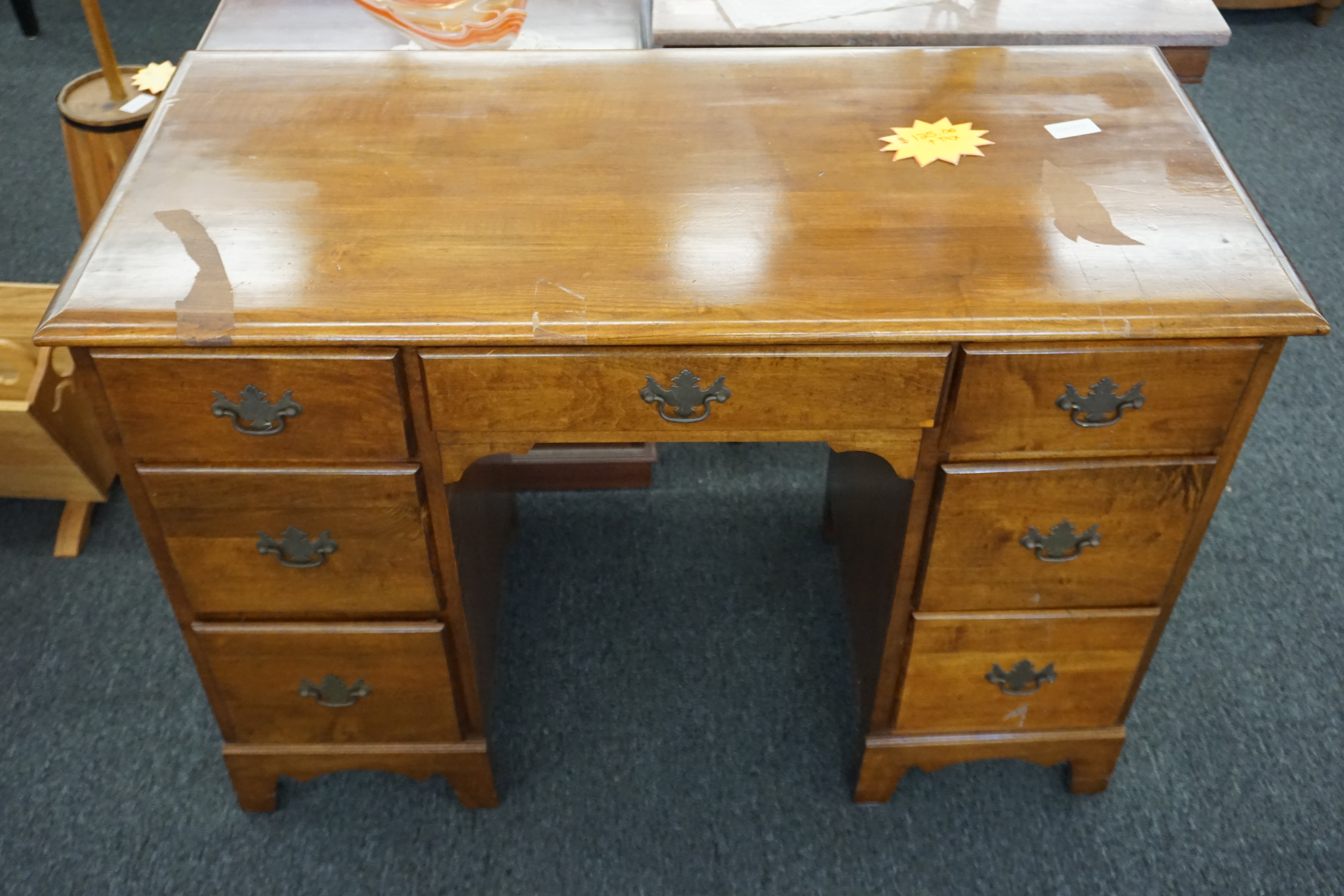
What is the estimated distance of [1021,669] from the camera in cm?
139

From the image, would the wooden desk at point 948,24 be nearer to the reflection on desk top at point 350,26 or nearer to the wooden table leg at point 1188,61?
the wooden table leg at point 1188,61

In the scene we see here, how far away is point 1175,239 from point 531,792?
1.12 m

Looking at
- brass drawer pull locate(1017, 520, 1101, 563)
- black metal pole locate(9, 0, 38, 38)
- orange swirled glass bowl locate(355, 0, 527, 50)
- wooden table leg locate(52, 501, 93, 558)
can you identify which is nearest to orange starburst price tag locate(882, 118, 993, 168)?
brass drawer pull locate(1017, 520, 1101, 563)

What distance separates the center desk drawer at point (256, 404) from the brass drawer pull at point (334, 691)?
0.35 m

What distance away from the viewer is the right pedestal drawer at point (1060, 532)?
1.19 m

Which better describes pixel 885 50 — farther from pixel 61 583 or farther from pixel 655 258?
pixel 61 583

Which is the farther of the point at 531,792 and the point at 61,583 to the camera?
the point at 61,583

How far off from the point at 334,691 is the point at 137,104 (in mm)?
1188

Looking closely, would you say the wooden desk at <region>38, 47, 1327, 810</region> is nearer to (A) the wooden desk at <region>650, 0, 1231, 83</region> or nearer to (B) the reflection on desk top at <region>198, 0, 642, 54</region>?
(A) the wooden desk at <region>650, 0, 1231, 83</region>

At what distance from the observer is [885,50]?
4.65 ft

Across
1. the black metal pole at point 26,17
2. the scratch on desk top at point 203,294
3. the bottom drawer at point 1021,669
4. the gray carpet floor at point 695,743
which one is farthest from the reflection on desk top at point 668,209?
the black metal pole at point 26,17

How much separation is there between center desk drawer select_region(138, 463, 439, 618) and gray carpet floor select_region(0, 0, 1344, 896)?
0.44 m

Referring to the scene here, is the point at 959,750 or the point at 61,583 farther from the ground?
the point at 959,750

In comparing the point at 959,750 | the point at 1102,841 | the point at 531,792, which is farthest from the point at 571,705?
the point at 1102,841
